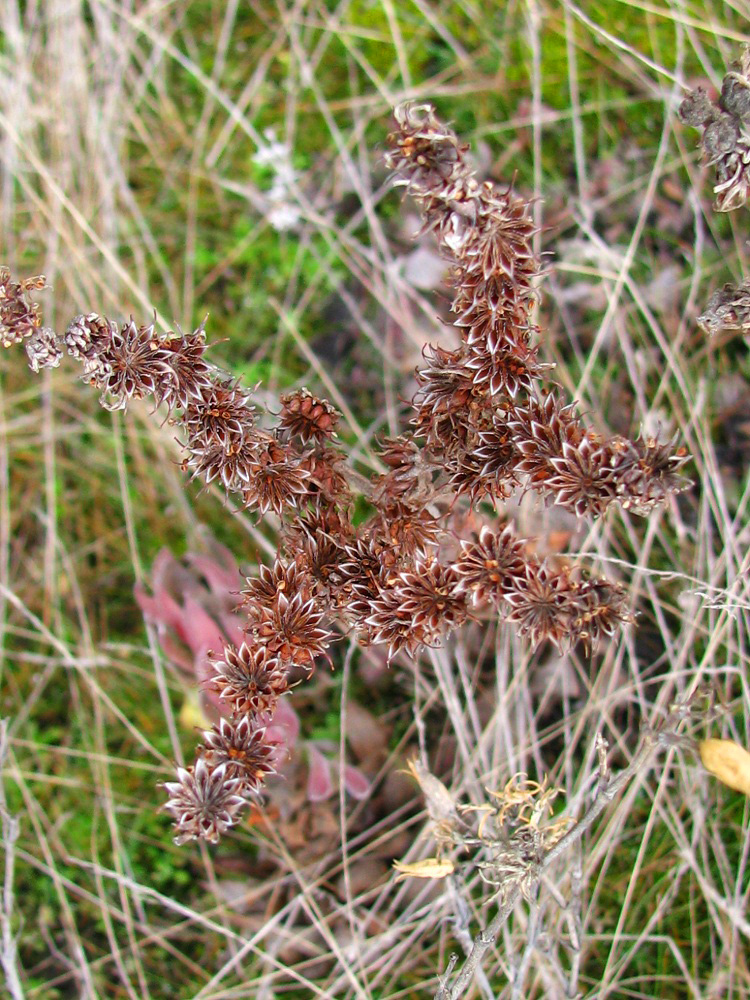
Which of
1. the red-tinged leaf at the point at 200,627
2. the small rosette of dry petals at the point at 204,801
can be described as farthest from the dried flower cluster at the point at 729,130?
the red-tinged leaf at the point at 200,627

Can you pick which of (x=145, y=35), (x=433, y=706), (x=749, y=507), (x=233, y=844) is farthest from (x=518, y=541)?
(x=145, y=35)

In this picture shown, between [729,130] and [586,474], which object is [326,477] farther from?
[729,130]

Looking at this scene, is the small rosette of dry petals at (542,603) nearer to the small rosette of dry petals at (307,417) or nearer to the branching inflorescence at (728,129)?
the small rosette of dry petals at (307,417)

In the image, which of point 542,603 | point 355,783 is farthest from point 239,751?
point 355,783

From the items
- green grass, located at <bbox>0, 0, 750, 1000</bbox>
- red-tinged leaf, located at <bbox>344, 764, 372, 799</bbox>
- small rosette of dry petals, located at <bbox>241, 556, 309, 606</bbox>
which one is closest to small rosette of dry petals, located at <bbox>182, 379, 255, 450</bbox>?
small rosette of dry petals, located at <bbox>241, 556, 309, 606</bbox>

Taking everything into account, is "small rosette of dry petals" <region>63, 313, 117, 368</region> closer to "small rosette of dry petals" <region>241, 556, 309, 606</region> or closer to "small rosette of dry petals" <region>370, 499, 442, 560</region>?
"small rosette of dry petals" <region>241, 556, 309, 606</region>

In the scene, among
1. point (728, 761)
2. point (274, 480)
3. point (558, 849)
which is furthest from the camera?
point (728, 761)

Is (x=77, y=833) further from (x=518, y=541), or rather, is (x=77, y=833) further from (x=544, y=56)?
(x=544, y=56)
